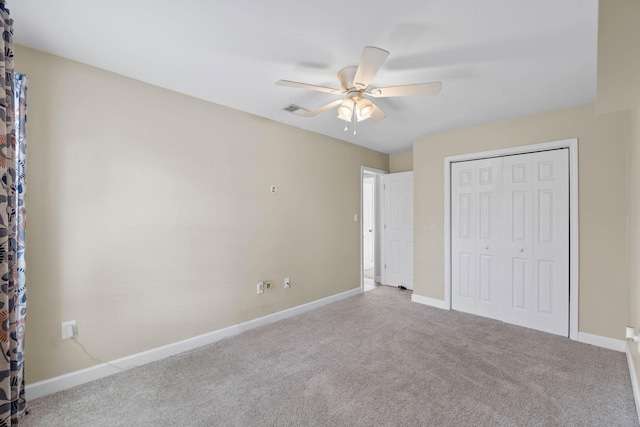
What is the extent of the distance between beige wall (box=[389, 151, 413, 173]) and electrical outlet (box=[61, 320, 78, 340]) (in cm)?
464

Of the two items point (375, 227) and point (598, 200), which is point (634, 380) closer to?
point (598, 200)

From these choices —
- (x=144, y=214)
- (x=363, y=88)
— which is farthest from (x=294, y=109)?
(x=144, y=214)

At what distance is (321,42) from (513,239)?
3.03m

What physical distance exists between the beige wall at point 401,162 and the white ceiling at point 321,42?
214 centimetres

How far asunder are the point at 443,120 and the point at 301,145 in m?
A: 1.76

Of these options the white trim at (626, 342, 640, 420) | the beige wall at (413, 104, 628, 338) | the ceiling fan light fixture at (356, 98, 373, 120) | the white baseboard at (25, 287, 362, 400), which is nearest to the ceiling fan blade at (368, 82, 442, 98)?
the ceiling fan light fixture at (356, 98, 373, 120)

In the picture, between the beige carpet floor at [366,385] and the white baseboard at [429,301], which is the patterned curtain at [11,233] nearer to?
the beige carpet floor at [366,385]

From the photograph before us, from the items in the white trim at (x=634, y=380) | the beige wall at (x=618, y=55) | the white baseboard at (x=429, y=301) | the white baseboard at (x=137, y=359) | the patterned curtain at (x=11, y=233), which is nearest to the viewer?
the beige wall at (x=618, y=55)

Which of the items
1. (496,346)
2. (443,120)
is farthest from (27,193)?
(496,346)

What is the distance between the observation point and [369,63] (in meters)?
1.68

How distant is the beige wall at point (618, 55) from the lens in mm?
934

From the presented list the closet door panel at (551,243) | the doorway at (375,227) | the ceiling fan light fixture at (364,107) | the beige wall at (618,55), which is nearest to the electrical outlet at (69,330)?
the ceiling fan light fixture at (364,107)

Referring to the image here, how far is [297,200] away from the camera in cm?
364

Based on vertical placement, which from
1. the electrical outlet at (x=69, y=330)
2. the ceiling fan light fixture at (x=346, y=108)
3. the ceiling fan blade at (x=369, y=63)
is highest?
the ceiling fan blade at (x=369, y=63)
